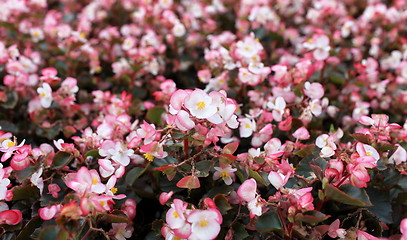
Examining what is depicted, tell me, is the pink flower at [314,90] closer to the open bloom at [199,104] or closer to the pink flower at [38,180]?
the open bloom at [199,104]

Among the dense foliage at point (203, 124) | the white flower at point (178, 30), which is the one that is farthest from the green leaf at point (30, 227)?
the white flower at point (178, 30)

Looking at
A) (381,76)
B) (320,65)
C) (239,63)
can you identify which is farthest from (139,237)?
(381,76)

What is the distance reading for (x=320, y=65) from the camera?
125 centimetres

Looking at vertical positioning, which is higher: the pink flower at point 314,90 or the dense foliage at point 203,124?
the pink flower at point 314,90

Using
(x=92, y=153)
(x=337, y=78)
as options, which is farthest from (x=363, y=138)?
(x=92, y=153)

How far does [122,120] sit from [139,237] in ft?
0.97

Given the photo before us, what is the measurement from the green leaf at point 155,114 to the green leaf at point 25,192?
0.36 meters

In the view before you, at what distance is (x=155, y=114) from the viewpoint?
110 cm

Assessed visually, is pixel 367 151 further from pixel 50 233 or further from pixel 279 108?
pixel 50 233

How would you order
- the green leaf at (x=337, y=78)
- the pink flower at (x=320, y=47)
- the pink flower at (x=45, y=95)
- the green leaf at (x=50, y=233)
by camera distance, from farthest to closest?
the green leaf at (x=337, y=78) < the pink flower at (x=320, y=47) < the pink flower at (x=45, y=95) < the green leaf at (x=50, y=233)

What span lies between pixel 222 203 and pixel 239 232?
0.08 metres

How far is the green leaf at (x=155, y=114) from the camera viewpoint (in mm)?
1093

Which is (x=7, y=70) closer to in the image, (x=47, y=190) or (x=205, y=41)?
(x=47, y=190)

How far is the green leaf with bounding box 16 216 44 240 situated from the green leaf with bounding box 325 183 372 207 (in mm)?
591
